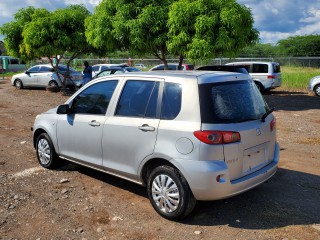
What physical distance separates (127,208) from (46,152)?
2115mm

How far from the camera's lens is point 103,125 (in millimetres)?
4723

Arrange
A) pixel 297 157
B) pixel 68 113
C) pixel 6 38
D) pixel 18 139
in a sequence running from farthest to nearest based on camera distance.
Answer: pixel 6 38
pixel 18 139
pixel 297 157
pixel 68 113

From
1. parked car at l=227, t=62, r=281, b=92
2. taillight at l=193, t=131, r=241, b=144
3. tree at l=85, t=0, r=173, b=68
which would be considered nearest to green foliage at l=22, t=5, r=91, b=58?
tree at l=85, t=0, r=173, b=68

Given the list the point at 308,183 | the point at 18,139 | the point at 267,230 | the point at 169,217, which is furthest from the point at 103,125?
the point at 18,139

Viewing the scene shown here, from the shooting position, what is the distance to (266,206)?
4512 mm

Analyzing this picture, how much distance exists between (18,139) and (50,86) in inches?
469

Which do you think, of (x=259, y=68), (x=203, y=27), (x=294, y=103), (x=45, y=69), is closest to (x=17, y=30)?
(x=45, y=69)

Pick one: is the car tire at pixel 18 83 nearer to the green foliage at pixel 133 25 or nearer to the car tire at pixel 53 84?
the car tire at pixel 53 84

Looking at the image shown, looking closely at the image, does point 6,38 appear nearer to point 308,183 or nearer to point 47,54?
point 47,54

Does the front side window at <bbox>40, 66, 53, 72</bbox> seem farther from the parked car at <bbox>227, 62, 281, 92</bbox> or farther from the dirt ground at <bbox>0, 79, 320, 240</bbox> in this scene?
the dirt ground at <bbox>0, 79, 320, 240</bbox>

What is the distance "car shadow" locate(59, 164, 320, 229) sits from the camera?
13.5 feet

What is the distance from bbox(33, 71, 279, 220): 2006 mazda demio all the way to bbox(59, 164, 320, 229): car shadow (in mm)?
428

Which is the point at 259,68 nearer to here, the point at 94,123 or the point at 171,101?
the point at 94,123

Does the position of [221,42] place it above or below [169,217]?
above
